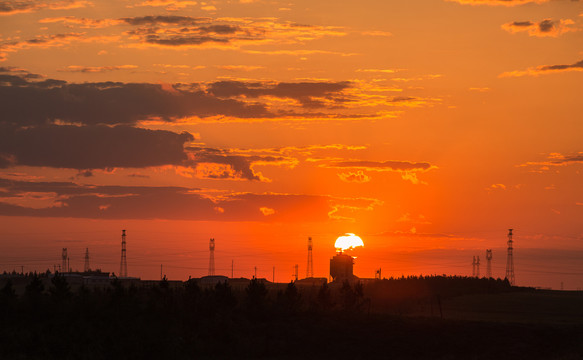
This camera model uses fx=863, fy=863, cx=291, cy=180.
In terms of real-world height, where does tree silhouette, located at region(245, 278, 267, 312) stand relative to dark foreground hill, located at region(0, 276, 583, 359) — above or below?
above

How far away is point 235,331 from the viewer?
105 metres

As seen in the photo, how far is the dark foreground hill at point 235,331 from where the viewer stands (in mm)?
95438

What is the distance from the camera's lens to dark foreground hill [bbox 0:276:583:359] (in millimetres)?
95438

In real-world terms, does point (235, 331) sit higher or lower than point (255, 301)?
lower

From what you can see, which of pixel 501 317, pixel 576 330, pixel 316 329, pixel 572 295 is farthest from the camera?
pixel 572 295

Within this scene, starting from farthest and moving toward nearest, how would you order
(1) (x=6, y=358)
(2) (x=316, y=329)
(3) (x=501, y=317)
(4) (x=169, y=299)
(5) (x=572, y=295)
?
(5) (x=572, y=295) < (3) (x=501, y=317) < (4) (x=169, y=299) < (2) (x=316, y=329) < (1) (x=6, y=358)

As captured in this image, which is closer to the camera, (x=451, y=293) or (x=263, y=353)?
(x=263, y=353)

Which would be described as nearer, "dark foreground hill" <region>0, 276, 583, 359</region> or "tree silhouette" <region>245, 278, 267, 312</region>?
"dark foreground hill" <region>0, 276, 583, 359</region>

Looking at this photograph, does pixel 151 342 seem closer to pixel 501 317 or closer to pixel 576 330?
Answer: pixel 576 330

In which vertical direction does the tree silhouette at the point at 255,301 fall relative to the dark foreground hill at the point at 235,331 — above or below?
above

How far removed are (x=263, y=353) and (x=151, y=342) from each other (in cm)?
1290

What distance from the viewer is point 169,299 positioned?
377ft

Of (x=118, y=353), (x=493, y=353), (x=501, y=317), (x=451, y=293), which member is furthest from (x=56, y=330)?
(x=451, y=293)

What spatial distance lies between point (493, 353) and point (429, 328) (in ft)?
34.4
